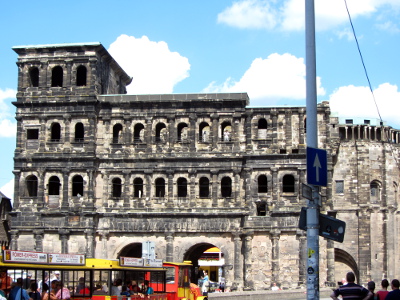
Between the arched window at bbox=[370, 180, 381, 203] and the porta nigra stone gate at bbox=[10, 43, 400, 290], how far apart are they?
31.4 feet

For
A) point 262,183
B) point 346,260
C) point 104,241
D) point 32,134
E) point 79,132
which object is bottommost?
point 346,260

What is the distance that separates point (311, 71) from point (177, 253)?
3329 cm

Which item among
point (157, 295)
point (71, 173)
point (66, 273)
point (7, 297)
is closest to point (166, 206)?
point (71, 173)

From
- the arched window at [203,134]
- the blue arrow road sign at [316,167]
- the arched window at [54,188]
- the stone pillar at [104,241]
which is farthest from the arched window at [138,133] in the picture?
the blue arrow road sign at [316,167]

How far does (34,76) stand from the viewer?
49.2m

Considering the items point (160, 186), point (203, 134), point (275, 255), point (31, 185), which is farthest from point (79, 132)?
point (275, 255)

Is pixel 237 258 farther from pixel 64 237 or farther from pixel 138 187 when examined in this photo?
pixel 64 237

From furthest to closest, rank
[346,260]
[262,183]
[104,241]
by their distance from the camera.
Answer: [346,260] → [262,183] → [104,241]

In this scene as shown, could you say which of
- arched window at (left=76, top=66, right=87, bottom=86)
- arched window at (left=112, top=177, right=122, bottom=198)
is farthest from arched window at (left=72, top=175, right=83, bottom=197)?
arched window at (left=76, top=66, right=87, bottom=86)

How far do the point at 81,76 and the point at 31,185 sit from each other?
787 centimetres

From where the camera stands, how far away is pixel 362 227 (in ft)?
180

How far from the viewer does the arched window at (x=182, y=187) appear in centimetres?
4762

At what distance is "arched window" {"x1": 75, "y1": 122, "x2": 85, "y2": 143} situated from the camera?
4794cm

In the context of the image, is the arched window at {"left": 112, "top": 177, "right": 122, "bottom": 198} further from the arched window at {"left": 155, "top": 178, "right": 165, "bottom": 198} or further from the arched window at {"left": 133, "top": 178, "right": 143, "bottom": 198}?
the arched window at {"left": 155, "top": 178, "right": 165, "bottom": 198}
